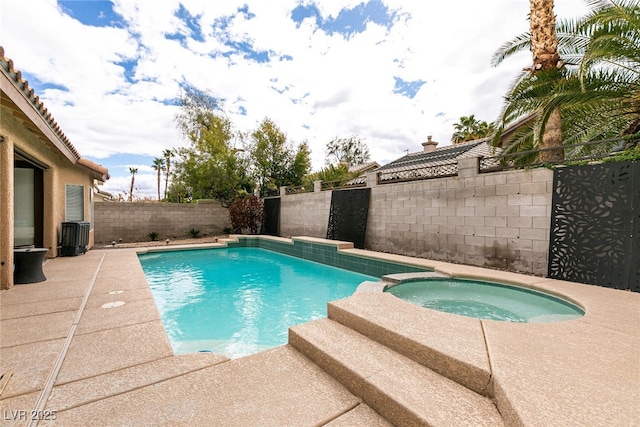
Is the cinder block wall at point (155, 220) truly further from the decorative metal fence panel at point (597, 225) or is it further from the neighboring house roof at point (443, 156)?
the decorative metal fence panel at point (597, 225)

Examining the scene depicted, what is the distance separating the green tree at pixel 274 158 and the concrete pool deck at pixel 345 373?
548 inches

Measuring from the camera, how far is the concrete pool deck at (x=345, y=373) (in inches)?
64.0

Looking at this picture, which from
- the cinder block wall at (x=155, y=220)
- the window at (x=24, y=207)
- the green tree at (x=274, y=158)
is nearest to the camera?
the window at (x=24, y=207)

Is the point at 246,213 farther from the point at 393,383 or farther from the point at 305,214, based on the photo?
the point at 393,383

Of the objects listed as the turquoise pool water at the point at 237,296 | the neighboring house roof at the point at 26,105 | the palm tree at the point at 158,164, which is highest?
the palm tree at the point at 158,164

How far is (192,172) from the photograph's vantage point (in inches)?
591

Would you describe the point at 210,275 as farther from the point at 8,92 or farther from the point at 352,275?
the point at 8,92

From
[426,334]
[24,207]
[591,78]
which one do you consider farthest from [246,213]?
[591,78]

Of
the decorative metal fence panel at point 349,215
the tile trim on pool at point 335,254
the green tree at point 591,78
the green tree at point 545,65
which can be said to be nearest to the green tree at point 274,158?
the tile trim on pool at point 335,254

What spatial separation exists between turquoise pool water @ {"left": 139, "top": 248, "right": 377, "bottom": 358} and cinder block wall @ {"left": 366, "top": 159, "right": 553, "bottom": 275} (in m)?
2.06

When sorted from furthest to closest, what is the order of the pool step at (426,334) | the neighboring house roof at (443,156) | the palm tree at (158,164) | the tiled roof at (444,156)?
the palm tree at (158,164)
the tiled roof at (444,156)
the neighboring house roof at (443,156)
the pool step at (426,334)

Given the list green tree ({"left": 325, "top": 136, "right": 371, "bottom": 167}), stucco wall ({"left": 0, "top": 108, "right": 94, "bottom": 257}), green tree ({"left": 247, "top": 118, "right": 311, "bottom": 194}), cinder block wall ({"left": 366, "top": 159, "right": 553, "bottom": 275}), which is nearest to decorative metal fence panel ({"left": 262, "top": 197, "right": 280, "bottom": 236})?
green tree ({"left": 247, "top": 118, "right": 311, "bottom": 194})

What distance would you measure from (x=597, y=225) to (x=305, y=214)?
9.57m

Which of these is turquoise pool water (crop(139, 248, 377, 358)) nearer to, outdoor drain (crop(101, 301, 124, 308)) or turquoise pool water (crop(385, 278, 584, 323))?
outdoor drain (crop(101, 301, 124, 308))
